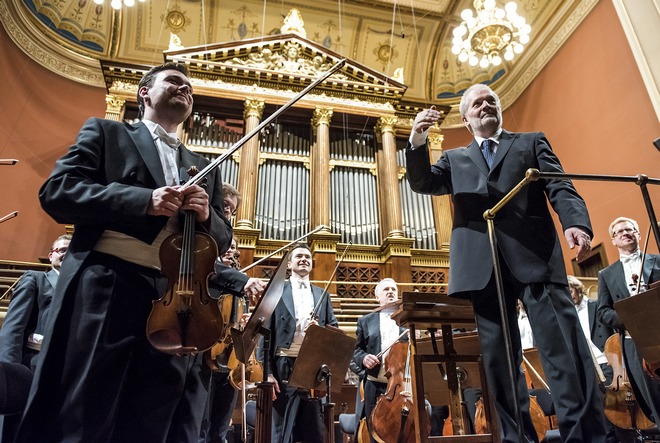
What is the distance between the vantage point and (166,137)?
1.61m

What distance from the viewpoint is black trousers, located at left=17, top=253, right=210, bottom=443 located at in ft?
3.66

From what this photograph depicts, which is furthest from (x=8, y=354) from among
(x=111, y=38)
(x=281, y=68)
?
(x=111, y=38)

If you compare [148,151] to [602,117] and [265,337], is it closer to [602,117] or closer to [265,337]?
[265,337]

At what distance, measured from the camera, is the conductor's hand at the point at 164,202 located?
129 centimetres

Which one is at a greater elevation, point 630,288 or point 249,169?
point 249,169

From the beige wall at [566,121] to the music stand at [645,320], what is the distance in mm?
4636

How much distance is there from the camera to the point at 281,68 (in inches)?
310

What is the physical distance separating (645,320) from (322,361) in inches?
63.1

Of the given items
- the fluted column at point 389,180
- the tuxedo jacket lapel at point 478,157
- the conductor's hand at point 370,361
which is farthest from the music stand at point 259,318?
the fluted column at point 389,180

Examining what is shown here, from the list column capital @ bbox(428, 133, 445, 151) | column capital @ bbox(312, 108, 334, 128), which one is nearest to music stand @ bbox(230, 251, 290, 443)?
column capital @ bbox(312, 108, 334, 128)

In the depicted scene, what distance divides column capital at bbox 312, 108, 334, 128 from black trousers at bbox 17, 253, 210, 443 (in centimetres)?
664

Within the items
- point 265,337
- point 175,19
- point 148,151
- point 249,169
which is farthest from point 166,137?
point 175,19

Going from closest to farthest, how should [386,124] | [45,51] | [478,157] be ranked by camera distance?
[478,157] < [386,124] < [45,51]

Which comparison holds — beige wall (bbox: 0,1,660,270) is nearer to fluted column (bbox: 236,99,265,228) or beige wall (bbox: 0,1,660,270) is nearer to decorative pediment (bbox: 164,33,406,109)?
decorative pediment (bbox: 164,33,406,109)
